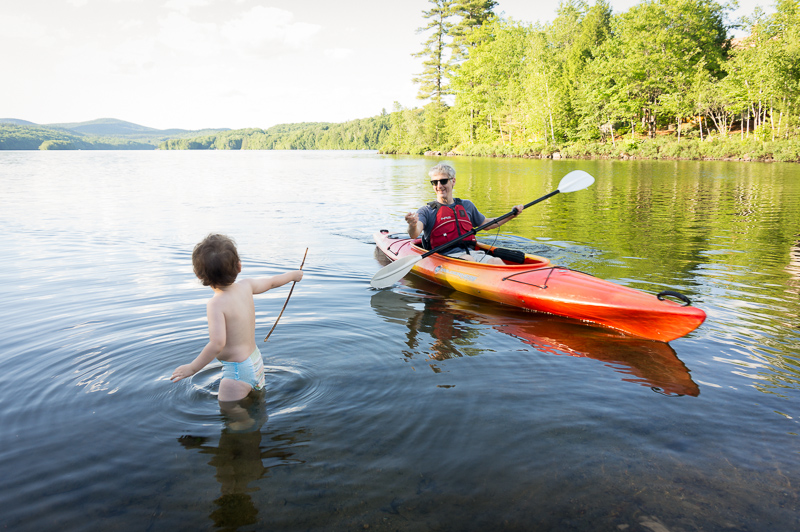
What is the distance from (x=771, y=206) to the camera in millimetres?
12766

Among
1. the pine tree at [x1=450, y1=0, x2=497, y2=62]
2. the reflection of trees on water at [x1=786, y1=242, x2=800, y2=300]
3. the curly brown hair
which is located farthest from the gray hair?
the pine tree at [x1=450, y1=0, x2=497, y2=62]

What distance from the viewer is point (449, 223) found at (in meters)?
6.73

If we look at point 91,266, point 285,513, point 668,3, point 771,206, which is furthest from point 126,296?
point 668,3

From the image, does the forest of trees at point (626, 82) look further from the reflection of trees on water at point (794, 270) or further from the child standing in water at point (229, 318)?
the child standing in water at point (229, 318)

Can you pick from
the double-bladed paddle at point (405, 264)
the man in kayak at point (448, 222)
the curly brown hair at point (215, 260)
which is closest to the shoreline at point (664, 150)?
the double-bladed paddle at point (405, 264)

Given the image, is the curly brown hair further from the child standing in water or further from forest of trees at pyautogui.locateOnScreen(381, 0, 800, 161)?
forest of trees at pyautogui.locateOnScreen(381, 0, 800, 161)

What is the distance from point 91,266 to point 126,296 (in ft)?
7.30

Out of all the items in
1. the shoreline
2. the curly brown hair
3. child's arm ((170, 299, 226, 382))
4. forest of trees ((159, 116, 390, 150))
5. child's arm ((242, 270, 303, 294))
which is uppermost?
forest of trees ((159, 116, 390, 150))

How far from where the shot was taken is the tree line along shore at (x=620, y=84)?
3105 centimetres

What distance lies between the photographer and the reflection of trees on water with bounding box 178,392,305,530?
2.43m

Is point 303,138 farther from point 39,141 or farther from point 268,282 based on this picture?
point 268,282

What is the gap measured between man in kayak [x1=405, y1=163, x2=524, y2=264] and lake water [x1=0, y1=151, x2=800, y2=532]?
707 millimetres

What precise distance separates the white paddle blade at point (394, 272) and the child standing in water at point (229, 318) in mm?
3178

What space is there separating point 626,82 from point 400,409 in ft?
145
